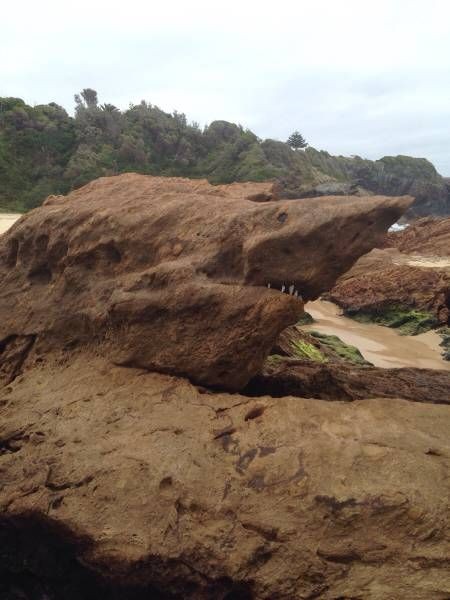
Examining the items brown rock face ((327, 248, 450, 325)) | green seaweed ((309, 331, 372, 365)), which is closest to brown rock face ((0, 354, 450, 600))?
green seaweed ((309, 331, 372, 365))

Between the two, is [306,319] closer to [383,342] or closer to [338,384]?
[383,342]

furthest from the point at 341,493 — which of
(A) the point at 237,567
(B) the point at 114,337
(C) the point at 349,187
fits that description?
(C) the point at 349,187

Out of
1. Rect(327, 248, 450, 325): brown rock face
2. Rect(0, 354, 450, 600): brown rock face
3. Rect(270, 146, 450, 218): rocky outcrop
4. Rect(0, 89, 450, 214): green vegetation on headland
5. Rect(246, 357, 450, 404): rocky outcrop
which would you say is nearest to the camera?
Rect(0, 354, 450, 600): brown rock face

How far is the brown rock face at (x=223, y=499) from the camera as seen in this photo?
9.68ft

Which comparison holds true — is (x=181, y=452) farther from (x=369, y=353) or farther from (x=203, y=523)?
(x=369, y=353)

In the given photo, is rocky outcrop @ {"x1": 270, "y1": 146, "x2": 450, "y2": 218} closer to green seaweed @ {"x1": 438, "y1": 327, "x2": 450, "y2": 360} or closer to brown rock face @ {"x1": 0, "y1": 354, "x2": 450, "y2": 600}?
green seaweed @ {"x1": 438, "y1": 327, "x2": 450, "y2": 360}

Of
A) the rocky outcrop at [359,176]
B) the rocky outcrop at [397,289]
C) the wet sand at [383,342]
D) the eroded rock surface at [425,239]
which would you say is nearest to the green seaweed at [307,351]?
the wet sand at [383,342]

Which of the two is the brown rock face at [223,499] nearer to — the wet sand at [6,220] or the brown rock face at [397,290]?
the brown rock face at [397,290]

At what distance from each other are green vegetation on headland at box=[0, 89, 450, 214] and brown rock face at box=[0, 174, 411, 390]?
2961 cm

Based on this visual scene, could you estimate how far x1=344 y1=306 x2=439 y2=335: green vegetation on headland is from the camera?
11727mm

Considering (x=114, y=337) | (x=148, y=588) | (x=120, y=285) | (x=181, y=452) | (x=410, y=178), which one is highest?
(x=410, y=178)

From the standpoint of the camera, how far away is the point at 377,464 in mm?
3221

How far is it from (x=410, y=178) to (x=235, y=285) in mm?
55399

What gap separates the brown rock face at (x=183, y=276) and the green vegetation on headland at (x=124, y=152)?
29609 mm
